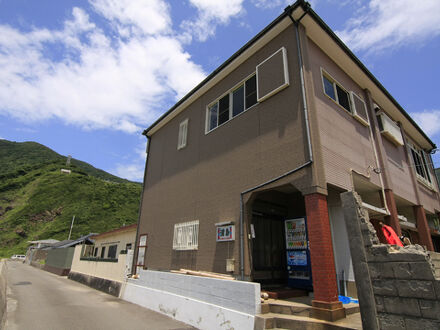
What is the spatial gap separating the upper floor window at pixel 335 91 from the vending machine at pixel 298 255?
162 inches

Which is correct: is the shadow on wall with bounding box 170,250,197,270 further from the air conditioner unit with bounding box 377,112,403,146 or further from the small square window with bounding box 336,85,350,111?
the air conditioner unit with bounding box 377,112,403,146

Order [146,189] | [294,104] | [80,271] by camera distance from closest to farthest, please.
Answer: [294,104], [146,189], [80,271]

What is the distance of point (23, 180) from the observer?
67750 mm

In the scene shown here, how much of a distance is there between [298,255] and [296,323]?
2.89 m

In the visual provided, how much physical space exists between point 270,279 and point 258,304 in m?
2.88

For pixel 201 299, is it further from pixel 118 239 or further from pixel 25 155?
pixel 25 155

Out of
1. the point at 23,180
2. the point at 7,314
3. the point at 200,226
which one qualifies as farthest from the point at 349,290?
the point at 23,180

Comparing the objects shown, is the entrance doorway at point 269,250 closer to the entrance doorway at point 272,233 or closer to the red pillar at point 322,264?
the entrance doorway at point 272,233

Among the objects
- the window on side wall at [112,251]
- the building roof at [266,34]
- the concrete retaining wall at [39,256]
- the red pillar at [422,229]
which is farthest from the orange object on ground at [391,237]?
the concrete retaining wall at [39,256]

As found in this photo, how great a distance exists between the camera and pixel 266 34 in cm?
821

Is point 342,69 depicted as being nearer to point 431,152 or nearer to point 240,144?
point 240,144

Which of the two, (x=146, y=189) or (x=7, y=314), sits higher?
(x=146, y=189)

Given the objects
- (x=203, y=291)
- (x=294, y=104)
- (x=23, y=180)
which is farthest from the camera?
(x=23, y=180)

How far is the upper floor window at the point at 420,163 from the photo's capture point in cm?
1300
